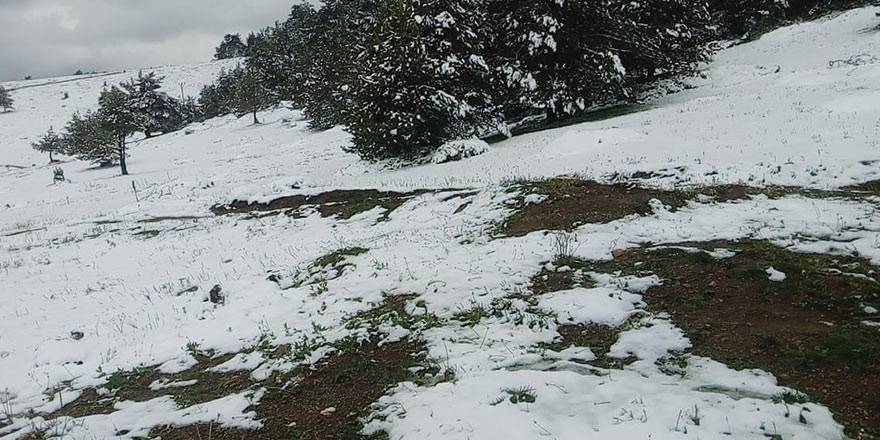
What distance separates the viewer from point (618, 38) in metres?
24.2

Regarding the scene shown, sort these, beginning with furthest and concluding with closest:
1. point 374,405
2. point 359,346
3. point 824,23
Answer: point 824,23
point 359,346
point 374,405

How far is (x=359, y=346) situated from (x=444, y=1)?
60.7 ft

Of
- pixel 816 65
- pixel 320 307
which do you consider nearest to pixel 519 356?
pixel 320 307

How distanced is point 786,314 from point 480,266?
4068mm

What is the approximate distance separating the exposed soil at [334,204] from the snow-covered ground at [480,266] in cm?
52

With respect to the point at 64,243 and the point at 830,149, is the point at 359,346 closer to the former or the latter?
the point at 830,149

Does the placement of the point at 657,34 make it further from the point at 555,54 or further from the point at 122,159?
the point at 122,159

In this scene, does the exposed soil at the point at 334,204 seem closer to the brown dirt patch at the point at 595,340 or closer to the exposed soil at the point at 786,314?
the brown dirt patch at the point at 595,340

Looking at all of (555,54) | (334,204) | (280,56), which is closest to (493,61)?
(555,54)

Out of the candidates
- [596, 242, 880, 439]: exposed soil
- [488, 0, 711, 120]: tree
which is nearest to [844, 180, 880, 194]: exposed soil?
[596, 242, 880, 439]: exposed soil

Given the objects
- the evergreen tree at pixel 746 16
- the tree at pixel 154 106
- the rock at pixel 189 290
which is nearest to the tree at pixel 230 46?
the tree at pixel 154 106

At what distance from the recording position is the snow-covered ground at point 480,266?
4637 mm

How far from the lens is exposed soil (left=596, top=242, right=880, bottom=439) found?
14.4 ft

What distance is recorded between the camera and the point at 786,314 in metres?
5.69
